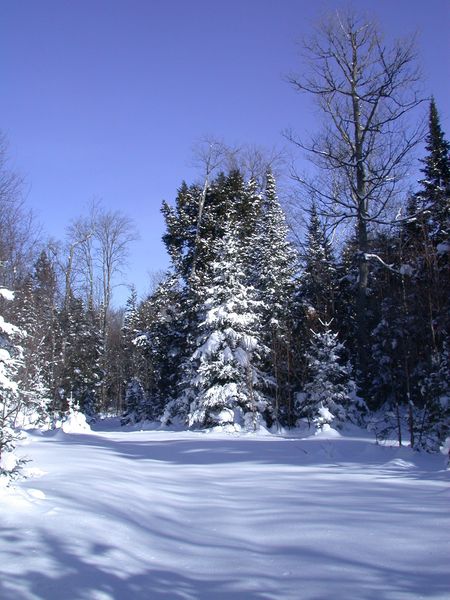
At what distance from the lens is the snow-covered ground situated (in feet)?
11.5

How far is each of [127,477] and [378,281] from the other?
47.8 feet

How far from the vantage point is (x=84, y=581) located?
358 cm

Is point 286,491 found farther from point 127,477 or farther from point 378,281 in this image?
point 378,281

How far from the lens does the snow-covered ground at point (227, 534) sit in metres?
3.51

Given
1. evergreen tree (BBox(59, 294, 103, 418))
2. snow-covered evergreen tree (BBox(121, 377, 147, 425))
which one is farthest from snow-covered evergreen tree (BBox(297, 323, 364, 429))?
evergreen tree (BBox(59, 294, 103, 418))

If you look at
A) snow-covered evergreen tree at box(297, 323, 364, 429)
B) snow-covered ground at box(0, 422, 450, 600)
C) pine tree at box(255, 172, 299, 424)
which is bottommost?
snow-covered ground at box(0, 422, 450, 600)

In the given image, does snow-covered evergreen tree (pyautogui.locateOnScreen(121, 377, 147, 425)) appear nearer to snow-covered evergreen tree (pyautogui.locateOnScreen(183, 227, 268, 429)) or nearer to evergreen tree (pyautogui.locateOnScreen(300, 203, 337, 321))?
snow-covered evergreen tree (pyautogui.locateOnScreen(183, 227, 268, 429))

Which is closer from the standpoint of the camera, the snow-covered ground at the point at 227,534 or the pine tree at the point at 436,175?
the snow-covered ground at the point at 227,534

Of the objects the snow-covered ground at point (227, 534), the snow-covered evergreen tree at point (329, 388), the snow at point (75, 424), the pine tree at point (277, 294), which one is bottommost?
the snow at point (75, 424)

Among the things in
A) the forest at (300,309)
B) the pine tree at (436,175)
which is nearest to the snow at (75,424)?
the forest at (300,309)

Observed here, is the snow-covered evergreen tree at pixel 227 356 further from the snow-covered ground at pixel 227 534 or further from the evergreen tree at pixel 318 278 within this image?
the snow-covered ground at pixel 227 534

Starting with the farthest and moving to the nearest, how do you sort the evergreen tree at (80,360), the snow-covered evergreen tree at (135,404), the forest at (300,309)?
the evergreen tree at (80,360)
the snow-covered evergreen tree at (135,404)
the forest at (300,309)

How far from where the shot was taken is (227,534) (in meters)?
4.84

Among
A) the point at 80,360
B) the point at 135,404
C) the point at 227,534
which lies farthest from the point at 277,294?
the point at 227,534
